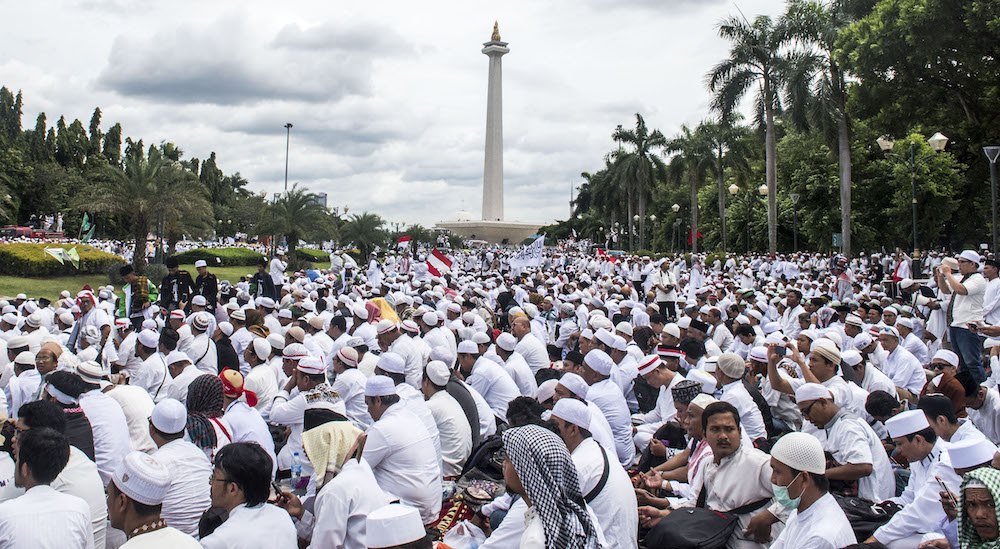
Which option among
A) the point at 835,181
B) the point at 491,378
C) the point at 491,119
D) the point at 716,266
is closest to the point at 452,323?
the point at 491,378

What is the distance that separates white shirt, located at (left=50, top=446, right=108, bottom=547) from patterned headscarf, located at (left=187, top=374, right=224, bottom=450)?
2.36 ft

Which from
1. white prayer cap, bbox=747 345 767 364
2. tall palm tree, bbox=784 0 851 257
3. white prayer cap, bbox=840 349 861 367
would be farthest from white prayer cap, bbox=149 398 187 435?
tall palm tree, bbox=784 0 851 257

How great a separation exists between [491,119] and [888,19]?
153 ft

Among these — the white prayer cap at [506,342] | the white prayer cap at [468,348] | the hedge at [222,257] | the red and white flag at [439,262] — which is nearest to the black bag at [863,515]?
the white prayer cap at [468,348]

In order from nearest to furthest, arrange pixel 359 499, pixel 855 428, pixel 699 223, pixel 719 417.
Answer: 1. pixel 359 499
2. pixel 719 417
3. pixel 855 428
4. pixel 699 223

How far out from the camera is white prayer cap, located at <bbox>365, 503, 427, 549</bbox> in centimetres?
304


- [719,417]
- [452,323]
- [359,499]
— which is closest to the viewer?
[359,499]

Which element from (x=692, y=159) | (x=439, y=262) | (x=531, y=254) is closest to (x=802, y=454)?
(x=439, y=262)

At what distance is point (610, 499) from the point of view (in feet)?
12.4

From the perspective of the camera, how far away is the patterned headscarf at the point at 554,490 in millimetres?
3260

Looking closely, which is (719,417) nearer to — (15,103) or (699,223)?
(699,223)

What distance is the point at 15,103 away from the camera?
200 feet

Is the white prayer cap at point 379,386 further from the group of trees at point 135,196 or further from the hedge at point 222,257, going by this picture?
the hedge at point 222,257

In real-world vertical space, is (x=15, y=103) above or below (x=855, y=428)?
above
